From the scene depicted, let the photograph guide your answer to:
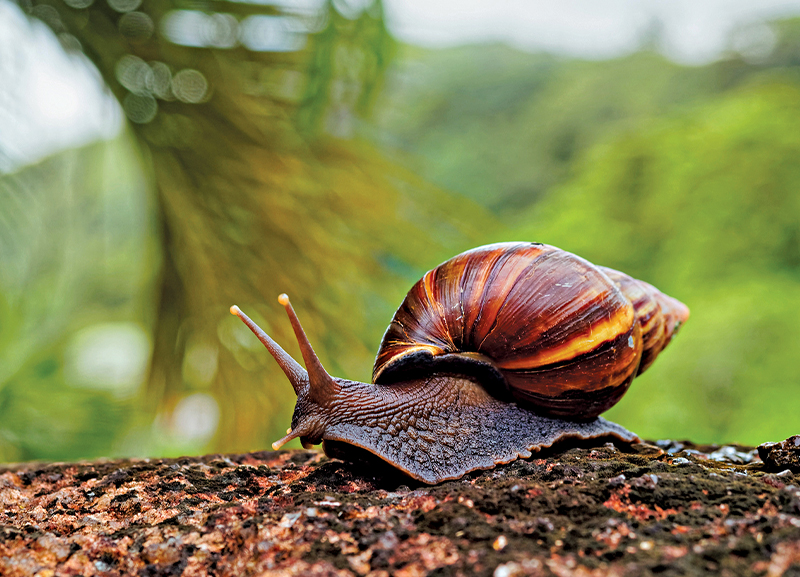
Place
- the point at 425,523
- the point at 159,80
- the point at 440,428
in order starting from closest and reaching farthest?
the point at 425,523, the point at 440,428, the point at 159,80

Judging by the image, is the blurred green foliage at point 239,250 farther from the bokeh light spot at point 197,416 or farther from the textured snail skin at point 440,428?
the textured snail skin at point 440,428

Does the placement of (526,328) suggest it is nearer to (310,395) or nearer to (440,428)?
(440,428)

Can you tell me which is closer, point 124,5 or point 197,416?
point 124,5

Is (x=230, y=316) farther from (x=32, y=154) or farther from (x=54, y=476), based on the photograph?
(x=54, y=476)

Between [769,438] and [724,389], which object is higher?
[724,389]

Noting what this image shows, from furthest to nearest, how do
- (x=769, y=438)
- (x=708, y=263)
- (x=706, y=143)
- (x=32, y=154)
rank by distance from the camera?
(x=706, y=143) → (x=708, y=263) → (x=769, y=438) → (x=32, y=154)

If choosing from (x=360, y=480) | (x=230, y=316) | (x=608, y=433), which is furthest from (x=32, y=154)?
(x=608, y=433)

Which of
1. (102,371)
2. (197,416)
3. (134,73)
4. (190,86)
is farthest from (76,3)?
(197,416)

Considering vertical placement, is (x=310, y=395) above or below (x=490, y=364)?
below
